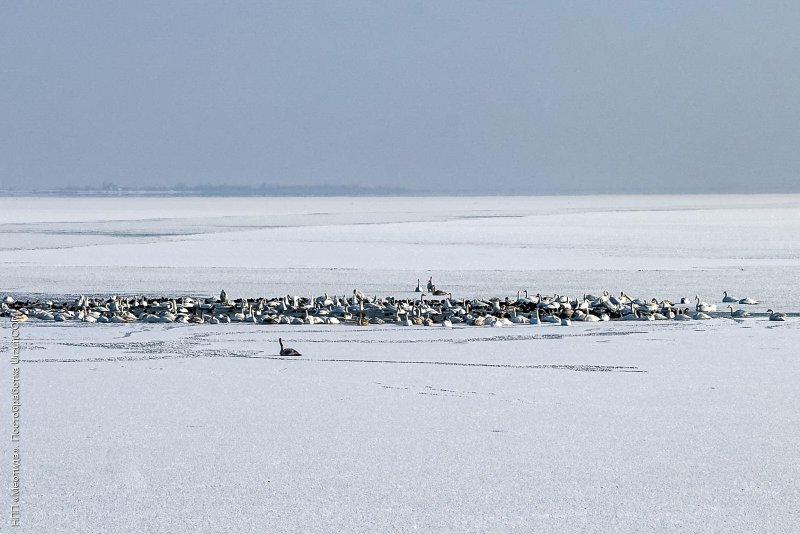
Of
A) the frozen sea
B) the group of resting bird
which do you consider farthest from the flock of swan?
the frozen sea

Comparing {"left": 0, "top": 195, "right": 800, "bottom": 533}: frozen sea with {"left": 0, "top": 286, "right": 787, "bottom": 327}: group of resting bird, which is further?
{"left": 0, "top": 286, "right": 787, "bottom": 327}: group of resting bird

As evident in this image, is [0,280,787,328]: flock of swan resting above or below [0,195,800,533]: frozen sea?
above

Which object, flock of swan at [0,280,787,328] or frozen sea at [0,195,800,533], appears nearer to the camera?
frozen sea at [0,195,800,533]

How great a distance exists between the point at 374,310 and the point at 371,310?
0.03 meters

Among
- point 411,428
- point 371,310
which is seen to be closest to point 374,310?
point 371,310

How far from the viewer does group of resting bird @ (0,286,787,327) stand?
30.2 ft

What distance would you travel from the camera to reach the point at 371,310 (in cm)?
977

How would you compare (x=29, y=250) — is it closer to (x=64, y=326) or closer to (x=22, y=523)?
(x=64, y=326)

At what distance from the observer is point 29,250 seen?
19297mm

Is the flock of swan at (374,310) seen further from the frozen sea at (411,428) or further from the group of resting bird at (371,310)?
the frozen sea at (411,428)

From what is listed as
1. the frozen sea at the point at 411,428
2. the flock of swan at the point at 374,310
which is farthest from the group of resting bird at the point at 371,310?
the frozen sea at the point at 411,428

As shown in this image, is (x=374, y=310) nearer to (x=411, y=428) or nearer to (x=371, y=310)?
(x=371, y=310)

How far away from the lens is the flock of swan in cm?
921

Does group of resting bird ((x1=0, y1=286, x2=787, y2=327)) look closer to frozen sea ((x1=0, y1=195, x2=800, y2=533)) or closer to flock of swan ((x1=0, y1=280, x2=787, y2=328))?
flock of swan ((x1=0, y1=280, x2=787, y2=328))
